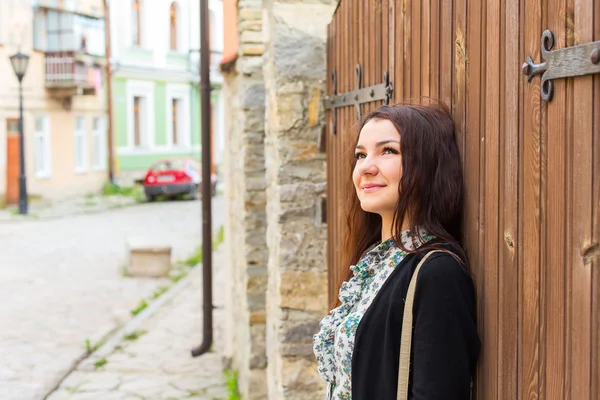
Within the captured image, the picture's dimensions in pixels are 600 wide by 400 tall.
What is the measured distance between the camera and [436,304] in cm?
183

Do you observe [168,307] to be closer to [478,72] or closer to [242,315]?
[242,315]

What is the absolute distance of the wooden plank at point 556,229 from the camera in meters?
1.51

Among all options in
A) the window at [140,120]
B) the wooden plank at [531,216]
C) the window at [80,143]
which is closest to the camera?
the wooden plank at [531,216]

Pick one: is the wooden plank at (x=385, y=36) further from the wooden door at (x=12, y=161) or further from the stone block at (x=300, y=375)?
the wooden door at (x=12, y=161)

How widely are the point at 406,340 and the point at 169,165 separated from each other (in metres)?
23.8

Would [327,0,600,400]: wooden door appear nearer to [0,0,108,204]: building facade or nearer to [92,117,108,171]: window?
[0,0,108,204]: building facade

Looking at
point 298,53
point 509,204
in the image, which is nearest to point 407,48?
point 509,204

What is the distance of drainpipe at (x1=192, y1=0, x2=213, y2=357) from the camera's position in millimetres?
7570

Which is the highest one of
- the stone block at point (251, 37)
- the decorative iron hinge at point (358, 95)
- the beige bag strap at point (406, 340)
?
the stone block at point (251, 37)

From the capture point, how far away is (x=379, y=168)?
209 cm

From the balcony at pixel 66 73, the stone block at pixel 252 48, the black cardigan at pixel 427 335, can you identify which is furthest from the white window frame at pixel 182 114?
the black cardigan at pixel 427 335

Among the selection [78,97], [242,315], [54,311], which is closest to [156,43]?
[78,97]

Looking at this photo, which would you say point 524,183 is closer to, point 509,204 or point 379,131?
point 509,204

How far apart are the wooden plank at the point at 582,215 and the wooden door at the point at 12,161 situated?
22368 millimetres
